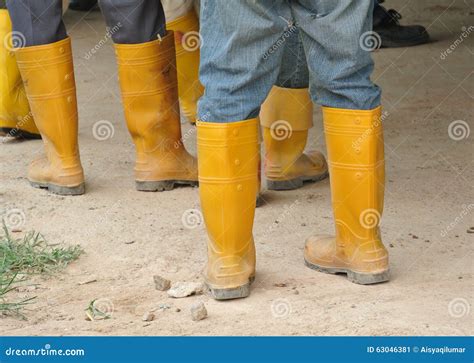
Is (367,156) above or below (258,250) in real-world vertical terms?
above

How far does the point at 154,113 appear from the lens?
12.5ft

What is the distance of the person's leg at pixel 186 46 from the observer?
4.09 metres

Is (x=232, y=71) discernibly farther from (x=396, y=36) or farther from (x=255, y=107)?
(x=396, y=36)

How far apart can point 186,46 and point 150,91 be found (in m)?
0.57

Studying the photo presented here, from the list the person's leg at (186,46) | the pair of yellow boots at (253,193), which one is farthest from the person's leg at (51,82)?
the pair of yellow boots at (253,193)

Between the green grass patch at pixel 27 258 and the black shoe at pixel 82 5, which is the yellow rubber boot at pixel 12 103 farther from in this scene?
the black shoe at pixel 82 5

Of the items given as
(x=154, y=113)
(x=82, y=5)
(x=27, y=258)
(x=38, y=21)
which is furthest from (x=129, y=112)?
(x=82, y=5)

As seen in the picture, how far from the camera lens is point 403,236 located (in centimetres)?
336

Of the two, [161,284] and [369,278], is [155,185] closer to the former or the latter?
[161,284]

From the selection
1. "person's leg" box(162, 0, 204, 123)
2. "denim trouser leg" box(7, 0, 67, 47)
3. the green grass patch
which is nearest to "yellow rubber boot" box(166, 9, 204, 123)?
"person's leg" box(162, 0, 204, 123)

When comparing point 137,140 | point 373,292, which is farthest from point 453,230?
point 137,140

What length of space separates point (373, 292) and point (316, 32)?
0.74m

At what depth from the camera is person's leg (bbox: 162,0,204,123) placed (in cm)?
409

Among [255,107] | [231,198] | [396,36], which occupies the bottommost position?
[396,36]
